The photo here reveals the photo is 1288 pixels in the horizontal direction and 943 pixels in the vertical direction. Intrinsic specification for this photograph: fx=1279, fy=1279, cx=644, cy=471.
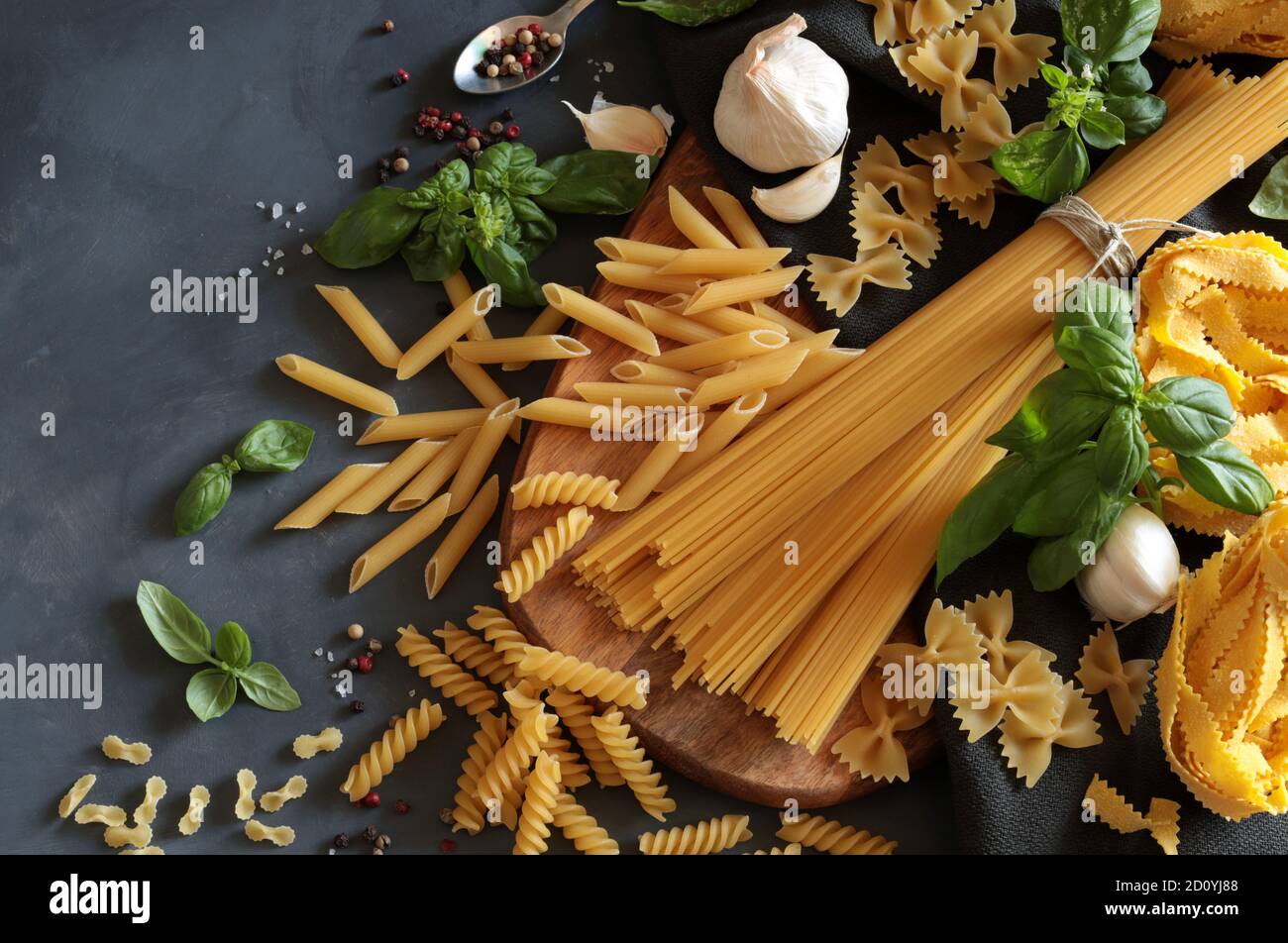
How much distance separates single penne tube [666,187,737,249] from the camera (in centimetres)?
247

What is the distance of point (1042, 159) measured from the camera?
2.39 metres

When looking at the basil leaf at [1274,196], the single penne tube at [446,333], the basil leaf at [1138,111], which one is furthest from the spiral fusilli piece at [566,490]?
the basil leaf at [1274,196]

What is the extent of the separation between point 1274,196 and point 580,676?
5.43 feet

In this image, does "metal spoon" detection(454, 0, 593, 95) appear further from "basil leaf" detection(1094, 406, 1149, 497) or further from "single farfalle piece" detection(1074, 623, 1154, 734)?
"single farfalle piece" detection(1074, 623, 1154, 734)

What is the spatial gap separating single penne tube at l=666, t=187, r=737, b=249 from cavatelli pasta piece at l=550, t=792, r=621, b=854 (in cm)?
109

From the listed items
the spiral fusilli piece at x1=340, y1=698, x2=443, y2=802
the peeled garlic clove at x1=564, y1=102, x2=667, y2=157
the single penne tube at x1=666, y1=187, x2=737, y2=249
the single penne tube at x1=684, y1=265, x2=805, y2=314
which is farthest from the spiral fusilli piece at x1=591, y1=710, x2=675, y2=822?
the peeled garlic clove at x1=564, y1=102, x2=667, y2=157

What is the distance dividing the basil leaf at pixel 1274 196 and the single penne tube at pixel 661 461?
3.93 feet

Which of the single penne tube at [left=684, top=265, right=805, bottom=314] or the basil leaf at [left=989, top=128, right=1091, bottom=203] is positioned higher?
the basil leaf at [left=989, top=128, right=1091, bottom=203]

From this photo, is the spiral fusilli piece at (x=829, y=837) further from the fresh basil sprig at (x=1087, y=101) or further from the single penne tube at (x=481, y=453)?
the fresh basil sprig at (x=1087, y=101)

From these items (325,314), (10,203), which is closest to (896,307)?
(325,314)

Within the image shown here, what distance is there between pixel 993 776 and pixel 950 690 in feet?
0.57

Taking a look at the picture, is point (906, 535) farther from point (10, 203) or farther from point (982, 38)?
point (10, 203)

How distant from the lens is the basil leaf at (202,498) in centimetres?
249

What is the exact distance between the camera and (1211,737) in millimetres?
2176
